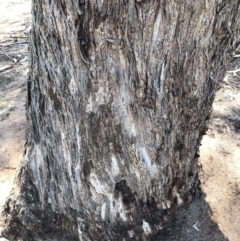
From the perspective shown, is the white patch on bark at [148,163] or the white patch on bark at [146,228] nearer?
the white patch on bark at [148,163]

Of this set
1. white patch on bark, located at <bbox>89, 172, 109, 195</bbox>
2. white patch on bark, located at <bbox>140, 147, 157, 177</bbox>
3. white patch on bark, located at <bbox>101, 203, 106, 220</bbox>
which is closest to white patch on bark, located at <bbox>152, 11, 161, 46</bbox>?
white patch on bark, located at <bbox>140, 147, 157, 177</bbox>

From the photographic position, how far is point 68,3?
1.11m

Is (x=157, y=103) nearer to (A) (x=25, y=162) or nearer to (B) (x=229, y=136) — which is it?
(A) (x=25, y=162)

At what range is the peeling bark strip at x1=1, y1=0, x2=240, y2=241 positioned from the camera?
45.4 inches

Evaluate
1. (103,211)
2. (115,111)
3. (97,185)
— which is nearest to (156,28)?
(115,111)

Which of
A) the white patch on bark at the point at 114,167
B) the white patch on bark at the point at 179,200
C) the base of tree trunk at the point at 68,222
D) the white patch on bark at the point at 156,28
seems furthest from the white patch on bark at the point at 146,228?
the white patch on bark at the point at 156,28

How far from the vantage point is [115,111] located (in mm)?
1351

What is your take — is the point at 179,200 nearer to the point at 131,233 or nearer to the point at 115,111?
the point at 131,233

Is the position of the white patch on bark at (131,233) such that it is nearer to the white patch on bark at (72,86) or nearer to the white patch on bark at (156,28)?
the white patch on bark at (72,86)

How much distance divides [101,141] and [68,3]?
0.53 meters

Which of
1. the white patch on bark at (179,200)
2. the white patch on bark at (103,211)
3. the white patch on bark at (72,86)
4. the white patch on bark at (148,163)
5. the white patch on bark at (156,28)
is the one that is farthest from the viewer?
the white patch on bark at (179,200)

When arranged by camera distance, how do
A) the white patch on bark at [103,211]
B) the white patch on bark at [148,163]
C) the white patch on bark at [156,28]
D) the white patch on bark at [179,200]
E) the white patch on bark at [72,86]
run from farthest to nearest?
1. the white patch on bark at [179,200]
2. the white patch on bark at [103,211]
3. the white patch on bark at [148,163]
4. the white patch on bark at [72,86]
5. the white patch on bark at [156,28]

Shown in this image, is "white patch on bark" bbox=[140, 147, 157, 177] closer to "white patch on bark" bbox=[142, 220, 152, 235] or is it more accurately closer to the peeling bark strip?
the peeling bark strip

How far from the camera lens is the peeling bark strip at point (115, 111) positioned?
3.78 ft
